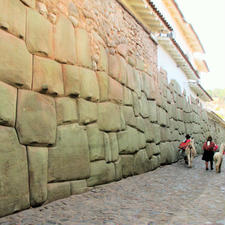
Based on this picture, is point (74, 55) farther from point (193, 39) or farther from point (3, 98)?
point (193, 39)

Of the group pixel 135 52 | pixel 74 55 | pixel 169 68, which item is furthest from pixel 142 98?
pixel 169 68

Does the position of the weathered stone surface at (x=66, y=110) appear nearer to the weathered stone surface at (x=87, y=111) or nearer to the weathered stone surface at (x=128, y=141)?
the weathered stone surface at (x=87, y=111)

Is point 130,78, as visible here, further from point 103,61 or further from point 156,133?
point 156,133

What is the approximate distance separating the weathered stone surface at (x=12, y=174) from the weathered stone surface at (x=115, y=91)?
2.82 m

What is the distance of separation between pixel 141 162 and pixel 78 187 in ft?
9.59

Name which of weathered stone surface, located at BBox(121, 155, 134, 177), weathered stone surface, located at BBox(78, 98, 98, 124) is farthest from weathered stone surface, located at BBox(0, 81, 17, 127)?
weathered stone surface, located at BBox(121, 155, 134, 177)

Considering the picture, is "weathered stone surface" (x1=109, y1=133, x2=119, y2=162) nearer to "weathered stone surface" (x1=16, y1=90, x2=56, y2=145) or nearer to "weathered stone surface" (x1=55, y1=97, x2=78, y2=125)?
"weathered stone surface" (x1=55, y1=97, x2=78, y2=125)

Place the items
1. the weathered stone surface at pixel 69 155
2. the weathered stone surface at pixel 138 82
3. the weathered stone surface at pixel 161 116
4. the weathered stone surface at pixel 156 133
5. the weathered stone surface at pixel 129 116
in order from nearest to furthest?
the weathered stone surface at pixel 69 155 < the weathered stone surface at pixel 129 116 < the weathered stone surface at pixel 138 82 < the weathered stone surface at pixel 156 133 < the weathered stone surface at pixel 161 116

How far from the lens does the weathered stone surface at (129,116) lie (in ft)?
21.7

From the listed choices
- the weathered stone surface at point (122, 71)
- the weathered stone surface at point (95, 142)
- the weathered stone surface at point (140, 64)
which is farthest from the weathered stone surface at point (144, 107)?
the weathered stone surface at point (95, 142)

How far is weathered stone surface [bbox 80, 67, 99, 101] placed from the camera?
4.95 metres

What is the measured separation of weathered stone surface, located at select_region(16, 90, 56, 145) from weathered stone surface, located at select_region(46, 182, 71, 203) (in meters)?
0.59

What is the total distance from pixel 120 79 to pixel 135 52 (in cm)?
156

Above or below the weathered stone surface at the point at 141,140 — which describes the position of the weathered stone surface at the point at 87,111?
above
